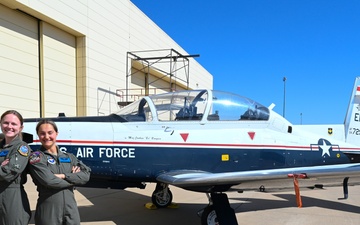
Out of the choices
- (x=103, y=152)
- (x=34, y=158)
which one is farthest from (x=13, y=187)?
(x=103, y=152)

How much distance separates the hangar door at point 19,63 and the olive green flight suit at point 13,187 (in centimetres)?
962

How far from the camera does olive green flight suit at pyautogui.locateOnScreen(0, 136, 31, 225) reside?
7.06ft

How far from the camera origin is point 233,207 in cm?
579

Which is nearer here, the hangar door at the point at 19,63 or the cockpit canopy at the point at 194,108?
the cockpit canopy at the point at 194,108

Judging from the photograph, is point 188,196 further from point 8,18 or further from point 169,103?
point 8,18

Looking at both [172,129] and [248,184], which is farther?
[172,129]

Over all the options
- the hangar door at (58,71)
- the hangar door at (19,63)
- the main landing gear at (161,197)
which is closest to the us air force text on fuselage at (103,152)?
the main landing gear at (161,197)

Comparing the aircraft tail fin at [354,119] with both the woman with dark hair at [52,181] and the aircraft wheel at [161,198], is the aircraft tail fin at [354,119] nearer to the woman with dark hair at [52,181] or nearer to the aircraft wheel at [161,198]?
the aircraft wheel at [161,198]

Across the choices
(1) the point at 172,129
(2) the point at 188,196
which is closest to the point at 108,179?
(1) the point at 172,129

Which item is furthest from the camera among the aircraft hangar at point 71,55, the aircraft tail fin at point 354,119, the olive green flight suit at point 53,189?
the aircraft hangar at point 71,55

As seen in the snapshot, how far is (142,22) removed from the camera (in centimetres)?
1942

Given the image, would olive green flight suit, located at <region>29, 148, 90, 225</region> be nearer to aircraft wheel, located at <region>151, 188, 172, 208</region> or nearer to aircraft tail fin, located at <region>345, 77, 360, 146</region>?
aircraft wheel, located at <region>151, 188, 172, 208</region>

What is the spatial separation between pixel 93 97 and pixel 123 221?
10.5 metres

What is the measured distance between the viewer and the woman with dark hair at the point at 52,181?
7.43 feet
